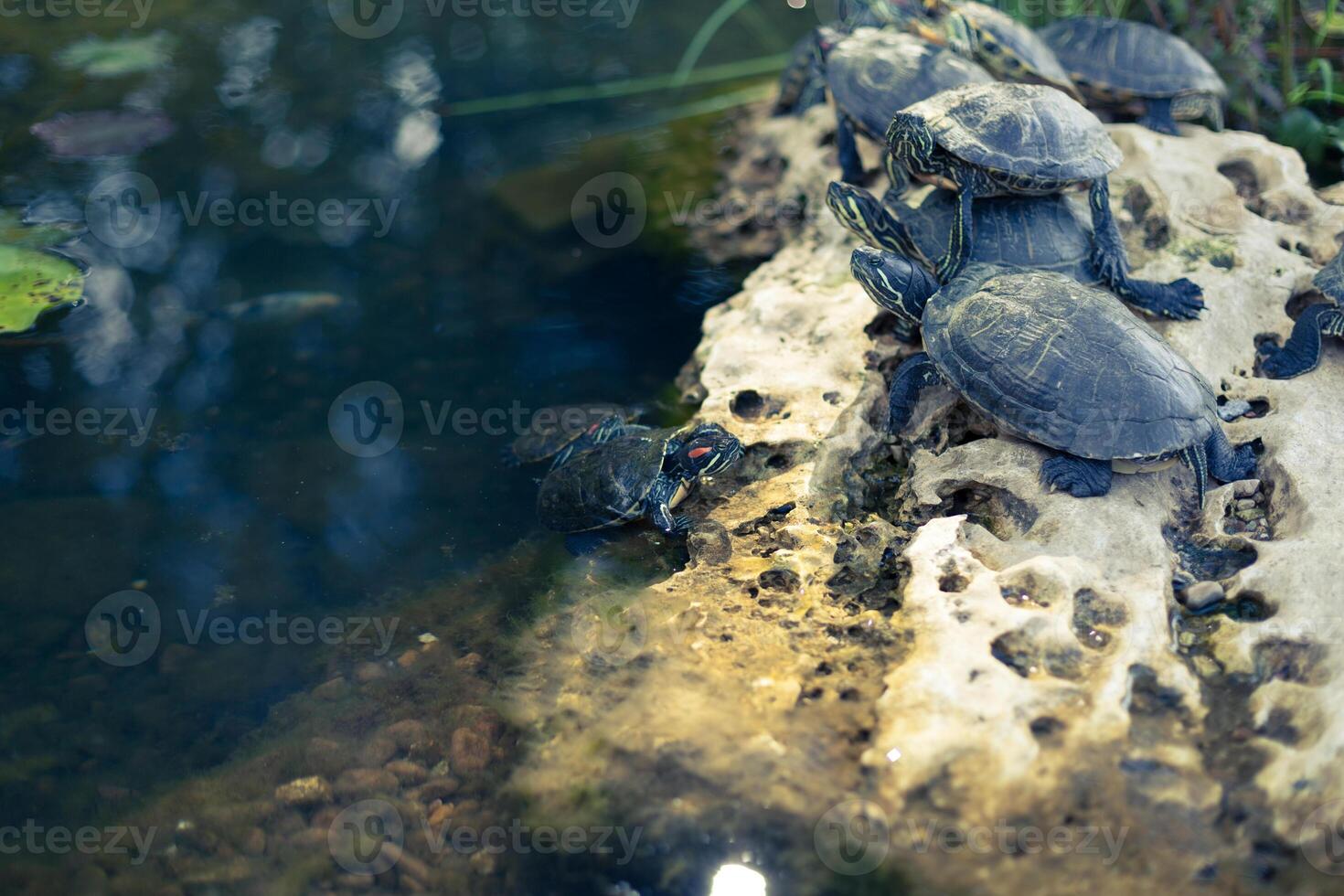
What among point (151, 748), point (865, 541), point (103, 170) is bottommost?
point (151, 748)

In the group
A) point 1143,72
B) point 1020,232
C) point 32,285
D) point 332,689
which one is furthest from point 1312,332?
point 32,285

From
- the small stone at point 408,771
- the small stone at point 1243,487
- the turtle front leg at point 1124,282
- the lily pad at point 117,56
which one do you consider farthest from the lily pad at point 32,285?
the small stone at point 1243,487

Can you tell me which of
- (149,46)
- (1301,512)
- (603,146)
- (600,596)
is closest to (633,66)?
(603,146)

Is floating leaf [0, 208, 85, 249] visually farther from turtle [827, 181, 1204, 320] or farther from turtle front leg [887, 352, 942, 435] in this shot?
turtle front leg [887, 352, 942, 435]

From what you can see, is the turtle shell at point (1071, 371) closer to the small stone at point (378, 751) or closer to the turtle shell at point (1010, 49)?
the turtle shell at point (1010, 49)

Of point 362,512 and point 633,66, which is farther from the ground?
point 633,66

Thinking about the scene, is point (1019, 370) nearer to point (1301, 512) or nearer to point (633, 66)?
point (1301, 512)

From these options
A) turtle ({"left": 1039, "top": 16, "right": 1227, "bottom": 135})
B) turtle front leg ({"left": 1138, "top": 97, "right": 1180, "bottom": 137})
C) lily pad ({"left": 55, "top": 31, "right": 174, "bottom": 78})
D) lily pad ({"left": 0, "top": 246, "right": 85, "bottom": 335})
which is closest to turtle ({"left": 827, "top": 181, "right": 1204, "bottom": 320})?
turtle front leg ({"left": 1138, "top": 97, "right": 1180, "bottom": 137})

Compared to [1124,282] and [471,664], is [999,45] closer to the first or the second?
[1124,282]
